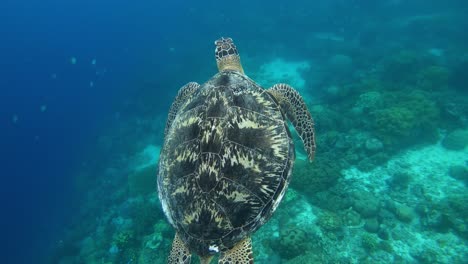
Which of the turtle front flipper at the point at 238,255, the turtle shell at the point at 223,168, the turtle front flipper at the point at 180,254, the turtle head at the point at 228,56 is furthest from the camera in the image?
the turtle head at the point at 228,56

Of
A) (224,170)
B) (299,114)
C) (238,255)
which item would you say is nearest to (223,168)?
(224,170)

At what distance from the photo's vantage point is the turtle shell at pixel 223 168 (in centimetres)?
270

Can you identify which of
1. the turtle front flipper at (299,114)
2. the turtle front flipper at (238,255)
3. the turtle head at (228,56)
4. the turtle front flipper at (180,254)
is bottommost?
the turtle front flipper at (238,255)

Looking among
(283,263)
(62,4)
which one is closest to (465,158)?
(283,263)

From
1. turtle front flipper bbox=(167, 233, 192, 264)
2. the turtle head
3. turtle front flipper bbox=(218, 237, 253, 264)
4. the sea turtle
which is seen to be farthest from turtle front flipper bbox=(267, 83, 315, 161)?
turtle front flipper bbox=(167, 233, 192, 264)

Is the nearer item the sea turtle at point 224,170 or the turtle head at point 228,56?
the sea turtle at point 224,170

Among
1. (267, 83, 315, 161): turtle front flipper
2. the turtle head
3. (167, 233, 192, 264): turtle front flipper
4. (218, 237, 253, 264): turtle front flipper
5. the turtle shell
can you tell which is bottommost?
(218, 237, 253, 264): turtle front flipper

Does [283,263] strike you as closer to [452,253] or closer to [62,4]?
[452,253]

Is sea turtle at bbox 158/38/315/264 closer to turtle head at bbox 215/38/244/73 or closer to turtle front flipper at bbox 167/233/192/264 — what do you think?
turtle front flipper at bbox 167/233/192/264

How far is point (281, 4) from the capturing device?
106 ft

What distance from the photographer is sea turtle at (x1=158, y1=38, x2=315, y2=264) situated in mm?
2703

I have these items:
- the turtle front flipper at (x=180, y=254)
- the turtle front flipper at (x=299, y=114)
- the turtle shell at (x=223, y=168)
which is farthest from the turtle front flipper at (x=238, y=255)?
the turtle front flipper at (x=299, y=114)

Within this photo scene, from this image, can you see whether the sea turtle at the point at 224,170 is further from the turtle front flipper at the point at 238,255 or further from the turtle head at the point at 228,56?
the turtle head at the point at 228,56

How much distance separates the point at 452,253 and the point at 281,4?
32.7 meters
